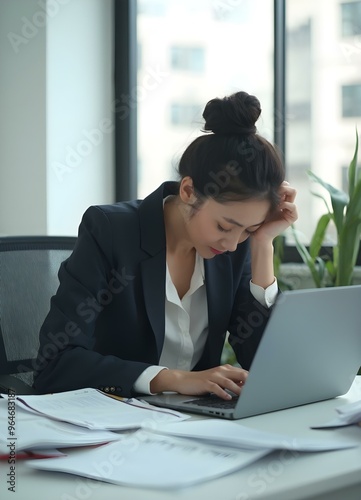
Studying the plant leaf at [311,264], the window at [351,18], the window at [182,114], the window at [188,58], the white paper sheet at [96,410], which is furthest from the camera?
the window at [182,114]

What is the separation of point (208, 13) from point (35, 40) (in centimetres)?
80

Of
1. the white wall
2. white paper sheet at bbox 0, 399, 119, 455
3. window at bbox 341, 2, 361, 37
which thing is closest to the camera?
white paper sheet at bbox 0, 399, 119, 455

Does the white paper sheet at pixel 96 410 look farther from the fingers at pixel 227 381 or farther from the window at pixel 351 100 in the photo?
the window at pixel 351 100

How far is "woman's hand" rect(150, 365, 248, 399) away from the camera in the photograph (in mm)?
1484

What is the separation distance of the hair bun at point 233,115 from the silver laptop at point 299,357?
51 centimetres

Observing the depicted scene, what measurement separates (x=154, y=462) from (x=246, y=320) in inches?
33.4

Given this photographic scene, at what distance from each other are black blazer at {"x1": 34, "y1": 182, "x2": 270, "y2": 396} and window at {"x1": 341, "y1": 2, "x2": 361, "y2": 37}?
1.63 meters

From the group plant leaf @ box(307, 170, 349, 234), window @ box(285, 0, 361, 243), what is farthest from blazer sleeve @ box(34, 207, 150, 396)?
window @ box(285, 0, 361, 243)

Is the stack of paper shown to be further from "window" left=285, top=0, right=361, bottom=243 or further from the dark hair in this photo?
"window" left=285, top=0, right=361, bottom=243

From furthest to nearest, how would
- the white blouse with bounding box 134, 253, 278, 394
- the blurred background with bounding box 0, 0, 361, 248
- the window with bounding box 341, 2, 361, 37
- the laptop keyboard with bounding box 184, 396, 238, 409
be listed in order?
the blurred background with bounding box 0, 0, 361, 248 → the window with bounding box 341, 2, 361, 37 → the white blouse with bounding box 134, 253, 278, 394 → the laptop keyboard with bounding box 184, 396, 238, 409

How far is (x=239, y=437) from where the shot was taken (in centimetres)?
115

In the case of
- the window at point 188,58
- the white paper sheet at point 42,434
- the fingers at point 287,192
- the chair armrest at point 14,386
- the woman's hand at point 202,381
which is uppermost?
the window at point 188,58

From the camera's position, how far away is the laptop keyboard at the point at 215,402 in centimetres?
141

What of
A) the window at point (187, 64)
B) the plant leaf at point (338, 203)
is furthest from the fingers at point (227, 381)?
the window at point (187, 64)
